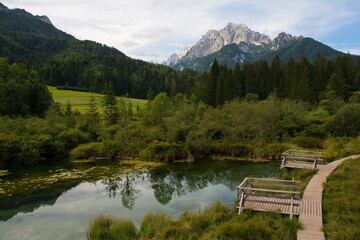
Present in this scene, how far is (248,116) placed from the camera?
40250 millimetres

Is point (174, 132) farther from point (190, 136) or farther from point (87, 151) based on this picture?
point (87, 151)

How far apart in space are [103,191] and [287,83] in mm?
61218

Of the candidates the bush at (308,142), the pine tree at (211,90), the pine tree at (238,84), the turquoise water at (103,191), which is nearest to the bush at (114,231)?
the turquoise water at (103,191)

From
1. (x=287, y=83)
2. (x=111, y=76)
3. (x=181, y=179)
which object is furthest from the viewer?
(x=111, y=76)

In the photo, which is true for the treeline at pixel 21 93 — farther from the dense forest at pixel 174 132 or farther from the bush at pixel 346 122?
the bush at pixel 346 122

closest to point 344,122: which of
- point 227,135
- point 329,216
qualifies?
point 227,135

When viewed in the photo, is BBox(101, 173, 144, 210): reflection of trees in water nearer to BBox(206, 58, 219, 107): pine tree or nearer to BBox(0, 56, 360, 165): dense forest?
BBox(0, 56, 360, 165): dense forest

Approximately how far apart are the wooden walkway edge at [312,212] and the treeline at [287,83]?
49762 millimetres

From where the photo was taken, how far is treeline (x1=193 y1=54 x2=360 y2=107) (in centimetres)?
5969

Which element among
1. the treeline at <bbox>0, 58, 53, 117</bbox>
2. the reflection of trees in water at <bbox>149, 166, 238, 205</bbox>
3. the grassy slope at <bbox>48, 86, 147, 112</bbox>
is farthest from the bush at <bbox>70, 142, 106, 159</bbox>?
the grassy slope at <bbox>48, 86, 147, 112</bbox>

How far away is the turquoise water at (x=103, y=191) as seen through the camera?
15211mm

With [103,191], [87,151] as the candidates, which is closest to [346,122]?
[103,191]

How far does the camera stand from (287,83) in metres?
67.7

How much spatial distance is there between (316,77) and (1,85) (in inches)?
2830
